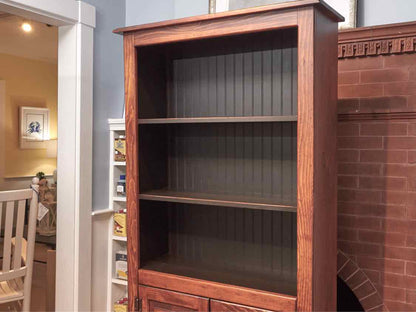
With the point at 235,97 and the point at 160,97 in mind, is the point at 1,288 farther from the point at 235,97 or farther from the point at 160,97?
the point at 235,97

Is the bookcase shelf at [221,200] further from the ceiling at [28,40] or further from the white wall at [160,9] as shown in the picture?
the ceiling at [28,40]

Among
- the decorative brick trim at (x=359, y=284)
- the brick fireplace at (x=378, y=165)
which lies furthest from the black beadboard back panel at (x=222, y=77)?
the decorative brick trim at (x=359, y=284)

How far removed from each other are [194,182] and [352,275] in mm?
899

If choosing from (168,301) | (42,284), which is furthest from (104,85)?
(42,284)

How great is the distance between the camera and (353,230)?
2.19m

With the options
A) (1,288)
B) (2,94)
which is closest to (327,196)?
(1,288)

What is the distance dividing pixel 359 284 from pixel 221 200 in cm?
86

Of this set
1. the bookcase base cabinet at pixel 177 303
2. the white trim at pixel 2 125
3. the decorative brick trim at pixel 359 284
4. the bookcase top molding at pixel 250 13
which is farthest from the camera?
the white trim at pixel 2 125

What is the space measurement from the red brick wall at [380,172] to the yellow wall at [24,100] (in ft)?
14.1

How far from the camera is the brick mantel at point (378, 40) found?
1.97 m

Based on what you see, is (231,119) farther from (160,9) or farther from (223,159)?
(160,9)

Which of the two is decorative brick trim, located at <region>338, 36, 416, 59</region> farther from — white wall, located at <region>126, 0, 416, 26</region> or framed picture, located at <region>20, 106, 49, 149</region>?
framed picture, located at <region>20, 106, 49, 149</region>

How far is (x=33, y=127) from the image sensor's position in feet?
18.0

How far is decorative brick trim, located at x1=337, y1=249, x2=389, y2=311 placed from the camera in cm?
213
